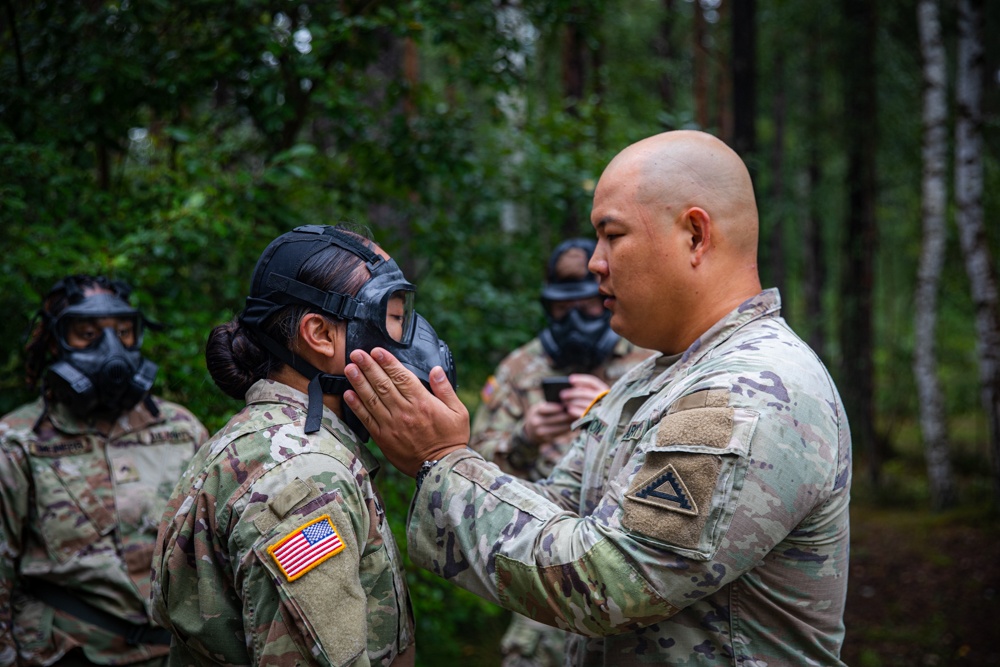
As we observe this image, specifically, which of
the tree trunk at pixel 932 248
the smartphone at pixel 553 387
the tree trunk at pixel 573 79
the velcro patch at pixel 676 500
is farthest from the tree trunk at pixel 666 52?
the velcro patch at pixel 676 500

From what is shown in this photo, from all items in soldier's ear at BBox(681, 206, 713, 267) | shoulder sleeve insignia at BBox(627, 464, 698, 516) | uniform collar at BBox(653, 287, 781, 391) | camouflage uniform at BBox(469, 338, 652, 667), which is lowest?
camouflage uniform at BBox(469, 338, 652, 667)

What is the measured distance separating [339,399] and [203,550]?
530 mm

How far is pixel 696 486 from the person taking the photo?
6.19ft

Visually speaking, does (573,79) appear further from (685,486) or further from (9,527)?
(685,486)

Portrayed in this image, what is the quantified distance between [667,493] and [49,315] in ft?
9.98

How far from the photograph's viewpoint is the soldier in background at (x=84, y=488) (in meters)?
3.26

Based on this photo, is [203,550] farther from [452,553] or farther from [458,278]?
[458,278]

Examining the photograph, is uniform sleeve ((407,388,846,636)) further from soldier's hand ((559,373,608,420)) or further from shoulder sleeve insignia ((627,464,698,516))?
soldier's hand ((559,373,608,420))

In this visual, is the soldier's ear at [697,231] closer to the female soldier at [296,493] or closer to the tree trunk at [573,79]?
the female soldier at [296,493]

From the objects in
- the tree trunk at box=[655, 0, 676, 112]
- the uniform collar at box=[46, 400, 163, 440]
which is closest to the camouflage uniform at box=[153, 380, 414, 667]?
the uniform collar at box=[46, 400, 163, 440]

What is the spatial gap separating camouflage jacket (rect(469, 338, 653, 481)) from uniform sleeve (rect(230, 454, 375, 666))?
2.40 m

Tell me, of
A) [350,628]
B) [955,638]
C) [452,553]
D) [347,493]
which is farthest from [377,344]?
[955,638]

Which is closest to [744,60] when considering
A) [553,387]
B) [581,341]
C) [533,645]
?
[581,341]

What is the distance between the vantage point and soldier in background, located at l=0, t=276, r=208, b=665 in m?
3.26
